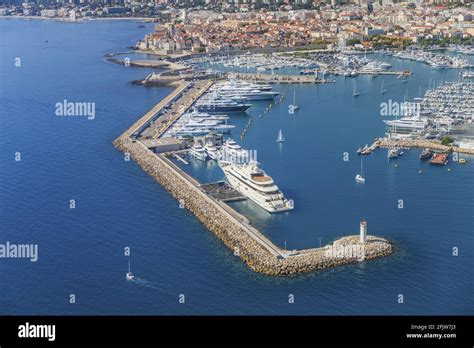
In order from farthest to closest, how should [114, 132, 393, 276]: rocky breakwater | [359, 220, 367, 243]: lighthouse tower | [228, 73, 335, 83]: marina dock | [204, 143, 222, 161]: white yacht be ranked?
[228, 73, 335, 83]: marina dock → [204, 143, 222, 161]: white yacht → [359, 220, 367, 243]: lighthouse tower → [114, 132, 393, 276]: rocky breakwater

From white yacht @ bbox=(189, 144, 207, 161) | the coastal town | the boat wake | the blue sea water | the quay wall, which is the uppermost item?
the coastal town

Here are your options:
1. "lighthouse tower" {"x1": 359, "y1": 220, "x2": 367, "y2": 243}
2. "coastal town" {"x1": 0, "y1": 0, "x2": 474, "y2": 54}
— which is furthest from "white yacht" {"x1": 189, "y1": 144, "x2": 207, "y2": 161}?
"coastal town" {"x1": 0, "y1": 0, "x2": 474, "y2": 54}

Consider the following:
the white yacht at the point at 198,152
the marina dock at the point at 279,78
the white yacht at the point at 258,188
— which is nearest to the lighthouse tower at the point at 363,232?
the white yacht at the point at 258,188

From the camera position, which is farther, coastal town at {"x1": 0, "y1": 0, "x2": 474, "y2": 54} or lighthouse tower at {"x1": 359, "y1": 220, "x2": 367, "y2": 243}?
coastal town at {"x1": 0, "y1": 0, "x2": 474, "y2": 54}

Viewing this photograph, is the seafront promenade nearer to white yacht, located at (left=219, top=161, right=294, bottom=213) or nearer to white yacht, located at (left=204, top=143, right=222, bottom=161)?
white yacht, located at (left=219, top=161, right=294, bottom=213)

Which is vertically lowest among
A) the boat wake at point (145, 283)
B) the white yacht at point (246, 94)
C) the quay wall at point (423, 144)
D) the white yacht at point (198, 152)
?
the boat wake at point (145, 283)

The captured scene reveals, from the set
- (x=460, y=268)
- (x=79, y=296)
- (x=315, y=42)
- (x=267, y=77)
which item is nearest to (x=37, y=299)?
(x=79, y=296)

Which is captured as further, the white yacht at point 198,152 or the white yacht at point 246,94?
the white yacht at point 246,94

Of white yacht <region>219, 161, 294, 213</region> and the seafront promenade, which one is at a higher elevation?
white yacht <region>219, 161, 294, 213</region>

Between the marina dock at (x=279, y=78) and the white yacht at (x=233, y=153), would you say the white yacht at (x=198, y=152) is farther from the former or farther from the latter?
the marina dock at (x=279, y=78)
